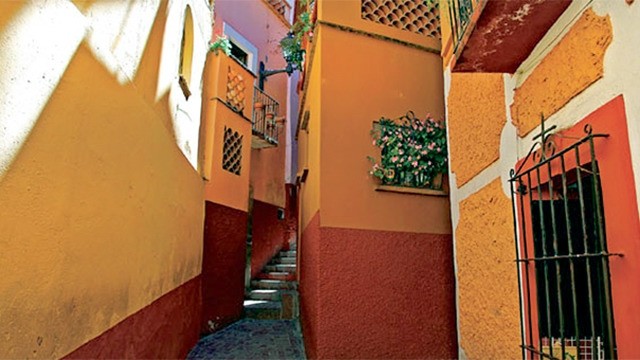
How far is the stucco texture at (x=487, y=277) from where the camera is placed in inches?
96.8

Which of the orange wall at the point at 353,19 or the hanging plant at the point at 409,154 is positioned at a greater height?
the orange wall at the point at 353,19

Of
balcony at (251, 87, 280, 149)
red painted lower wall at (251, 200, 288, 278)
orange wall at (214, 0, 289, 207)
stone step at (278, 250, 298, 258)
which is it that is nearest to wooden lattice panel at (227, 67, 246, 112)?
balcony at (251, 87, 280, 149)

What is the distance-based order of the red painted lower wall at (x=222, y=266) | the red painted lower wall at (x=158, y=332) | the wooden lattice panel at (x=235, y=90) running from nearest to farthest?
the red painted lower wall at (x=158, y=332)
the red painted lower wall at (x=222, y=266)
the wooden lattice panel at (x=235, y=90)

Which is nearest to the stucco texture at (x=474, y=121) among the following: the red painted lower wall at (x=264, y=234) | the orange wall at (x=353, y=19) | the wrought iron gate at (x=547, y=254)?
the wrought iron gate at (x=547, y=254)

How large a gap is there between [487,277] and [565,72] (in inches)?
55.5

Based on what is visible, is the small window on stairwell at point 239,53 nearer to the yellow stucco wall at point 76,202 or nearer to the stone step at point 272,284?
the stone step at point 272,284

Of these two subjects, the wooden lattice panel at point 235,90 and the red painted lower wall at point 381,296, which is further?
the wooden lattice panel at point 235,90

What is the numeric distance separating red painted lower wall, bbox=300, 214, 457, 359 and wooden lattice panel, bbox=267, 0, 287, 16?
10548 millimetres

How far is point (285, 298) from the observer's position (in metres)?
8.59

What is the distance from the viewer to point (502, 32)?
2.12 m

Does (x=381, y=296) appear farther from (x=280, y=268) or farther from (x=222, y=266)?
(x=280, y=268)

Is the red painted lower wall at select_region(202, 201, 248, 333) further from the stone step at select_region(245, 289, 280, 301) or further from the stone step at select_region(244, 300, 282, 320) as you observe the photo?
the stone step at select_region(245, 289, 280, 301)

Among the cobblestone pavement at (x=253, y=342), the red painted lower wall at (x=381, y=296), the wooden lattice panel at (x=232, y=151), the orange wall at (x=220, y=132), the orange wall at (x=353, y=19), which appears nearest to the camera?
the red painted lower wall at (x=381, y=296)

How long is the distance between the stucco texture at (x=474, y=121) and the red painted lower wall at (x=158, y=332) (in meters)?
2.73
